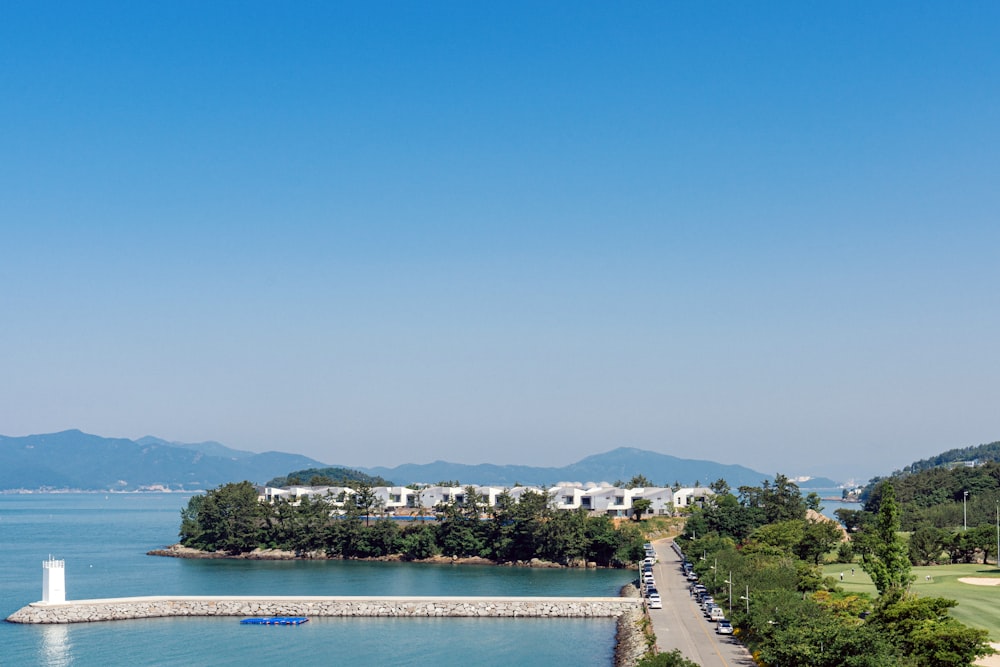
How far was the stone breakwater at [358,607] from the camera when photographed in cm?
5341

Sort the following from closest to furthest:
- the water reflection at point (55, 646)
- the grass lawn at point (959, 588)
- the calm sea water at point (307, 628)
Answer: the grass lawn at point (959, 588) < the water reflection at point (55, 646) < the calm sea water at point (307, 628)

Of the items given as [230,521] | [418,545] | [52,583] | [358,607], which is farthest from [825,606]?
[230,521]

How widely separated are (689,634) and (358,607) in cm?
2024

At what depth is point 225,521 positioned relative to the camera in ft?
293

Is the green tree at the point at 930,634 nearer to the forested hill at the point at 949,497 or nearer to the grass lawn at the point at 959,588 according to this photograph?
the grass lawn at the point at 959,588

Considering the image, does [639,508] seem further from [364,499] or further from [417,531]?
[364,499]

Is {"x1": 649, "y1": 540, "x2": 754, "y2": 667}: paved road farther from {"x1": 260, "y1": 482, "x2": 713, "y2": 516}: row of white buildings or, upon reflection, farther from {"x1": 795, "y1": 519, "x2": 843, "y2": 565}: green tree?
{"x1": 260, "y1": 482, "x2": 713, "y2": 516}: row of white buildings

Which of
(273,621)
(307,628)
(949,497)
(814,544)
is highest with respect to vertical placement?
(949,497)

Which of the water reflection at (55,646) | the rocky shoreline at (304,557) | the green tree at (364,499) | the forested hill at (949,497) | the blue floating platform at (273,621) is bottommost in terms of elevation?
the rocky shoreline at (304,557)

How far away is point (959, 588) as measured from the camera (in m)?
53.5

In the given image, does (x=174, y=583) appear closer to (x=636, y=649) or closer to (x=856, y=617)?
(x=636, y=649)

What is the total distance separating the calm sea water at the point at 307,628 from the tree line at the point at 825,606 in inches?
292

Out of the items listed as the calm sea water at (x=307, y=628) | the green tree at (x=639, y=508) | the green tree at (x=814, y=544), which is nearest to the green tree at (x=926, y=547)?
the green tree at (x=814, y=544)

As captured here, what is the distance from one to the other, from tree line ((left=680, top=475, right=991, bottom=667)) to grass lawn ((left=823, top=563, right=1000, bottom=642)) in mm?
2691
